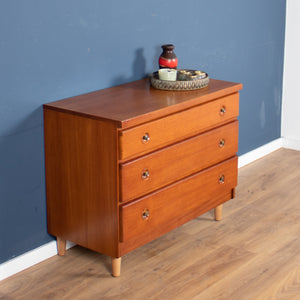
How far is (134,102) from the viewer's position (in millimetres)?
2492

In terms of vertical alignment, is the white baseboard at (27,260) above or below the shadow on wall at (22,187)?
below

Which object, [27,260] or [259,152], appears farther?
[259,152]

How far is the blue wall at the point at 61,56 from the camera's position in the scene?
2363mm

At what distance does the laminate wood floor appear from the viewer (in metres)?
2.39

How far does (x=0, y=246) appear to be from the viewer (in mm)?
2459

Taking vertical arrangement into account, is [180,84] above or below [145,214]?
above

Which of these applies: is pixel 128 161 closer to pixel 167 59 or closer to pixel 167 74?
pixel 167 74

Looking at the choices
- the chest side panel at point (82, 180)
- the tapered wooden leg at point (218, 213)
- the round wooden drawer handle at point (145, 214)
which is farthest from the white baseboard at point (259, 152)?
the chest side panel at point (82, 180)

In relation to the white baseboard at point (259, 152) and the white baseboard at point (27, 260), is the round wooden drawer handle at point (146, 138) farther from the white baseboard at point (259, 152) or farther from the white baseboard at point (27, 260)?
the white baseboard at point (259, 152)

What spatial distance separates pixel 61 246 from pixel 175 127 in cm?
77

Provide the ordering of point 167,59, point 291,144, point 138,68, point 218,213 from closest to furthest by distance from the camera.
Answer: point 167,59 < point 138,68 < point 218,213 < point 291,144

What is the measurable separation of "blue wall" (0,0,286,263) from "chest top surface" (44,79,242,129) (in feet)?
0.29

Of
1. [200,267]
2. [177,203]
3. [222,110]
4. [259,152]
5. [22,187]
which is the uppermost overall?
[222,110]

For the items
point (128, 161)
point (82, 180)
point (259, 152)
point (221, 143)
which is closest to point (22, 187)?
point (82, 180)
